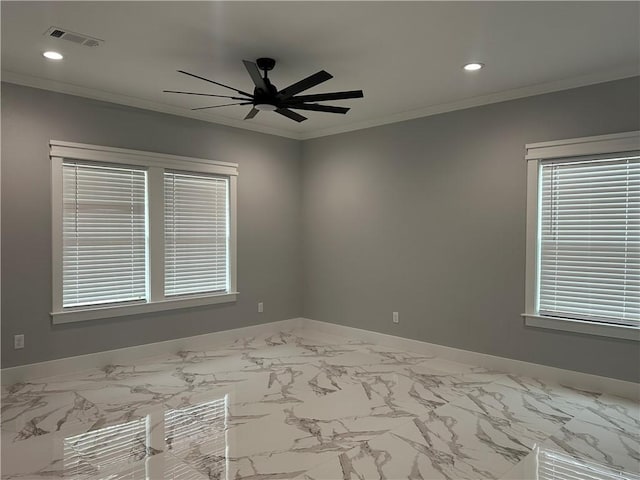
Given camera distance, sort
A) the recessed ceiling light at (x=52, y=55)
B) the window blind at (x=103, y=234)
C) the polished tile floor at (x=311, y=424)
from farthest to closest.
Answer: the window blind at (x=103, y=234) → the recessed ceiling light at (x=52, y=55) → the polished tile floor at (x=311, y=424)

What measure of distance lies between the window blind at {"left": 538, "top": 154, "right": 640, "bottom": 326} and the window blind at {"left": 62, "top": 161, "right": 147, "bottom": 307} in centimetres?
429

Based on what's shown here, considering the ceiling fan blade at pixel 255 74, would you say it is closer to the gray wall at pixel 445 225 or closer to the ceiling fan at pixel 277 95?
the ceiling fan at pixel 277 95

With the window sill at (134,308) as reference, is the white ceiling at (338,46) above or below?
above

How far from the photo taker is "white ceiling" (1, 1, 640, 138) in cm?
297

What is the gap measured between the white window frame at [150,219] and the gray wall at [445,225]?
1299mm

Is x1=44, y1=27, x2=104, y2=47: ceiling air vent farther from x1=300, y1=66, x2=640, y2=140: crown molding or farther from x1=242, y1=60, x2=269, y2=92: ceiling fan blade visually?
x1=300, y1=66, x2=640, y2=140: crown molding

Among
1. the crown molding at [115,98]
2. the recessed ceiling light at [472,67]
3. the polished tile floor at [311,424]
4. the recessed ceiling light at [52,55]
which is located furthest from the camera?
the crown molding at [115,98]

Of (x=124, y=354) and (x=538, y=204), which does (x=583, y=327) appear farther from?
(x=124, y=354)

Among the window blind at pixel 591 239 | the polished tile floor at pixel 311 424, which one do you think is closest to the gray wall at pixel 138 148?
the polished tile floor at pixel 311 424

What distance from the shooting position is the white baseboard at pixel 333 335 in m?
4.16

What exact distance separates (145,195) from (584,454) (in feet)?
15.4

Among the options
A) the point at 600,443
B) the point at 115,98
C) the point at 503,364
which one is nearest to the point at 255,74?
the point at 115,98

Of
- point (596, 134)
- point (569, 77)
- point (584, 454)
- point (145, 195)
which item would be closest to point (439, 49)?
point (569, 77)

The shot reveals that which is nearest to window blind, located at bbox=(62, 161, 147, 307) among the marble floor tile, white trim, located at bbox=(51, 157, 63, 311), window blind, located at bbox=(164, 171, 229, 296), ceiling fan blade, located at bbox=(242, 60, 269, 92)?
white trim, located at bbox=(51, 157, 63, 311)
